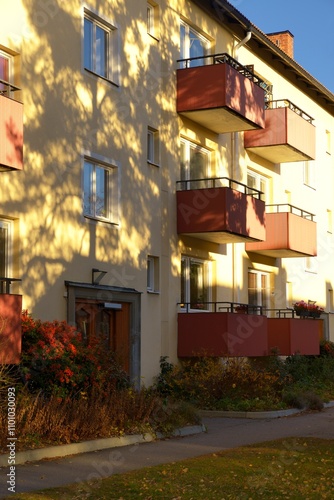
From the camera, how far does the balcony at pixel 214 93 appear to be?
76.1 feet

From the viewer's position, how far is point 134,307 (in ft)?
67.8

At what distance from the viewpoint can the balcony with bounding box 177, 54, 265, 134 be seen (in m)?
23.2

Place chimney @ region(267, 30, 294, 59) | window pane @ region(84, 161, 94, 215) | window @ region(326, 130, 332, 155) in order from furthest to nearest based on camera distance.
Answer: chimney @ region(267, 30, 294, 59) < window @ region(326, 130, 332, 155) < window pane @ region(84, 161, 94, 215)

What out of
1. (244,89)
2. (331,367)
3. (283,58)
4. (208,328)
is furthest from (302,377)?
(283,58)

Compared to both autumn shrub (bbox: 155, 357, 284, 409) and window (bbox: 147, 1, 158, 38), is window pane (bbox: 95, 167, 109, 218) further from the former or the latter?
window (bbox: 147, 1, 158, 38)

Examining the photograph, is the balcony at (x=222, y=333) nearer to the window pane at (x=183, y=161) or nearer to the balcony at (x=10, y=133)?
the window pane at (x=183, y=161)

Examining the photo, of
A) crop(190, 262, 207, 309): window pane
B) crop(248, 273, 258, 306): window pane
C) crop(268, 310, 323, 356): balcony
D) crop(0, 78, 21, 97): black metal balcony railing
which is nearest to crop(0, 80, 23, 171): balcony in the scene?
crop(0, 78, 21, 97): black metal balcony railing

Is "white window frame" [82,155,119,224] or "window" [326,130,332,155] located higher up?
"window" [326,130,332,155]

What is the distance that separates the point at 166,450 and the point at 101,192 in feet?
24.5

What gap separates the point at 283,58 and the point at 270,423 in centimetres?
1528

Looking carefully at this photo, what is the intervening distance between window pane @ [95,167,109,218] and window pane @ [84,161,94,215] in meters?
0.25

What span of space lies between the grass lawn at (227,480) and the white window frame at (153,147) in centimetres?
1018

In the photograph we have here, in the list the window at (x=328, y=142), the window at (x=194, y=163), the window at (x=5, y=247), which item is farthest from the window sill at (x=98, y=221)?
the window at (x=328, y=142)

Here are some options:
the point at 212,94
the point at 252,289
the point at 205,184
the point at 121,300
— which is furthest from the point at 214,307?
the point at 212,94
